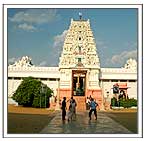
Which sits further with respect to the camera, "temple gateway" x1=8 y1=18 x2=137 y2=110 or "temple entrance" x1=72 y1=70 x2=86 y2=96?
"temple entrance" x1=72 y1=70 x2=86 y2=96

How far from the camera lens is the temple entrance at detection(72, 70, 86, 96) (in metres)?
4.86

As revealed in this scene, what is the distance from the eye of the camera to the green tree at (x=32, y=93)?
4766 millimetres

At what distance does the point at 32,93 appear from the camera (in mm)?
4832

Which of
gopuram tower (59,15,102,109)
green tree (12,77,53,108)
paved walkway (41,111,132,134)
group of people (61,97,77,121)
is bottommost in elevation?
paved walkway (41,111,132,134)

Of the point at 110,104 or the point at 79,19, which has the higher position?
the point at 79,19

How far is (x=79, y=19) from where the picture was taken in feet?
15.6

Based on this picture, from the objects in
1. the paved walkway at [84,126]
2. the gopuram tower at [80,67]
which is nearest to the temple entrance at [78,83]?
the gopuram tower at [80,67]

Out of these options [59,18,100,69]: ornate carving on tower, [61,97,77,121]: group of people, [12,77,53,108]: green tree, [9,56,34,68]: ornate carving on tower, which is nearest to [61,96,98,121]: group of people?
[61,97,77,121]: group of people

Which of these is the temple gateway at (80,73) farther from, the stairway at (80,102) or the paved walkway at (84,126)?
the paved walkway at (84,126)

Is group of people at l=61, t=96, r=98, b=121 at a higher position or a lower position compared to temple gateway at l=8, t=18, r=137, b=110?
lower

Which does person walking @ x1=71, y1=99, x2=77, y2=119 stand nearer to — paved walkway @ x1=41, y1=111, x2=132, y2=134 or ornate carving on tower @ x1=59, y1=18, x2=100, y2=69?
paved walkway @ x1=41, y1=111, x2=132, y2=134

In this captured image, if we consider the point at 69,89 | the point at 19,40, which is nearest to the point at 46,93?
the point at 69,89
